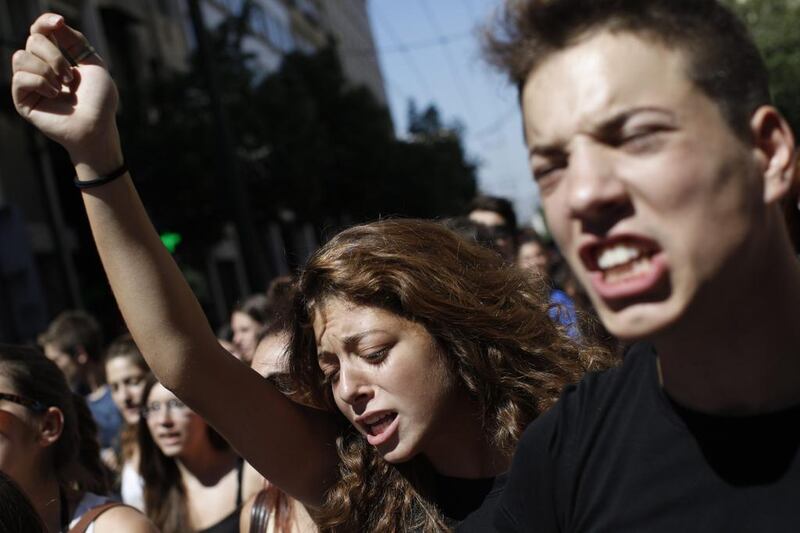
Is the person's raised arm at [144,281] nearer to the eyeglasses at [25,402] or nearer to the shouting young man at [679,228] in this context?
the shouting young man at [679,228]

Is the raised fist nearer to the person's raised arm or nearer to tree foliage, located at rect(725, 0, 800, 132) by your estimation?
the person's raised arm

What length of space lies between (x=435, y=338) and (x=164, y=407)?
2.50 metres

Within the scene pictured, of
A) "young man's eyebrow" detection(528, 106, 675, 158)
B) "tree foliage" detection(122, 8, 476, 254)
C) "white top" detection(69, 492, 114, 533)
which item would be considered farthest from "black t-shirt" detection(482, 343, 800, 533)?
"tree foliage" detection(122, 8, 476, 254)

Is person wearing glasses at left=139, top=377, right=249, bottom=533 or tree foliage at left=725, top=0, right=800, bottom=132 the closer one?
person wearing glasses at left=139, top=377, right=249, bottom=533

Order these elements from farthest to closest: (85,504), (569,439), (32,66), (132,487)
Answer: (132,487)
(85,504)
(32,66)
(569,439)

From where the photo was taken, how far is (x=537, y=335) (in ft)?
8.75

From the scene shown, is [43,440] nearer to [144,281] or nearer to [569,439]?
[144,281]

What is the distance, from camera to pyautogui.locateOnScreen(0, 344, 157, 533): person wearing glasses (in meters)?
3.07

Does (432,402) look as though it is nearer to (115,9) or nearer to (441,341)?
(441,341)

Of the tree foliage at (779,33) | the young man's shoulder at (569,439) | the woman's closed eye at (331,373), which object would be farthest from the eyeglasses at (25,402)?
the tree foliage at (779,33)

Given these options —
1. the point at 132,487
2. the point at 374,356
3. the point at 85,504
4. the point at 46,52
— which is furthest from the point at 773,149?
the point at 132,487

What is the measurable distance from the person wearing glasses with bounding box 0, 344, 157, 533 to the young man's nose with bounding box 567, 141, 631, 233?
6.22 ft

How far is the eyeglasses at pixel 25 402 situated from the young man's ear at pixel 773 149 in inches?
95.7

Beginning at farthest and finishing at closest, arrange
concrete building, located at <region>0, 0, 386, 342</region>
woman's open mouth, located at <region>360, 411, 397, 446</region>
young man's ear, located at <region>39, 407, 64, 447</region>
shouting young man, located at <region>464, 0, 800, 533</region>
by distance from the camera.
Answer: concrete building, located at <region>0, 0, 386, 342</region>, young man's ear, located at <region>39, 407, 64, 447</region>, woman's open mouth, located at <region>360, 411, 397, 446</region>, shouting young man, located at <region>464, 0, 800, 533</region>
